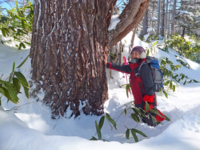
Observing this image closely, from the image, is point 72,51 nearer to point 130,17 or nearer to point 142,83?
point 130,17

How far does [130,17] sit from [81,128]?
1487mm

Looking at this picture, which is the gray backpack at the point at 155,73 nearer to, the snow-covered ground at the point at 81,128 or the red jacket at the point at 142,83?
the red jacket at the point at 142,83

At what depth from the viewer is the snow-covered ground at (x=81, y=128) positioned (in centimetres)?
110

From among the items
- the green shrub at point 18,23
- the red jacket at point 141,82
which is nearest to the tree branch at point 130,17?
the red jacket at point 141,82

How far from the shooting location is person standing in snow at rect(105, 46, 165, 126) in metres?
2.08

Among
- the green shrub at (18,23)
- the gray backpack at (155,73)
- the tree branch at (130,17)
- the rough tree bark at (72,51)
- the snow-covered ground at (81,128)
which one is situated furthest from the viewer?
the green shrub at (18,23)

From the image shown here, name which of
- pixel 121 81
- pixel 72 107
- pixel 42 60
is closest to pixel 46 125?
pixel 72 107

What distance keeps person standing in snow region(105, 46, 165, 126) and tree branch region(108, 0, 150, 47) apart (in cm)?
35

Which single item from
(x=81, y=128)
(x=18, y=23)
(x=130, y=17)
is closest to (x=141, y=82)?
(x=130, y=17)

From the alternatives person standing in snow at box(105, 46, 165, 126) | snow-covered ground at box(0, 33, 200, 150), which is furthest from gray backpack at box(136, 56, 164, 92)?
snow-covered ground at box(0, 33, 200, 150)

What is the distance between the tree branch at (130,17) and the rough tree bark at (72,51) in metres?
0.01

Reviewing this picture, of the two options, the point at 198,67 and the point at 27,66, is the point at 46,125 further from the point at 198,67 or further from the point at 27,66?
the point at 198,67

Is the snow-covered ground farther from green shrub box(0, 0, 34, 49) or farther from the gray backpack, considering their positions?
the gray backpack

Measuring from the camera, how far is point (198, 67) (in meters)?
6.51
